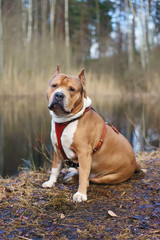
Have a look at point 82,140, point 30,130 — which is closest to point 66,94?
point 82,140

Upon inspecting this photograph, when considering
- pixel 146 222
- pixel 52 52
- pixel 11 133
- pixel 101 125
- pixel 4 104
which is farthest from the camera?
pixel 52 52

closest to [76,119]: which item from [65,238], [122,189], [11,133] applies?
[122,189]

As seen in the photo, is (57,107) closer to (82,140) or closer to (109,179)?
(82,140)

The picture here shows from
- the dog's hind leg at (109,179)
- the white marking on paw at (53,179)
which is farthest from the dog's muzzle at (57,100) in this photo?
the dog's hind leg at (109,179)

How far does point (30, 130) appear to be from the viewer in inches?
281

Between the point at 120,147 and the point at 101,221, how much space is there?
950 millimetres

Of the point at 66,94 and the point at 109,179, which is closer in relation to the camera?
the point at 66,94

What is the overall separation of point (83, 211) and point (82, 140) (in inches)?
27.0

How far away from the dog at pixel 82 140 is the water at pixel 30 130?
1025 mm

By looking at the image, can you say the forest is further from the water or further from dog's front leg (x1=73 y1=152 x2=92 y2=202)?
dog's front leg (x1=73 y1=152 x2=92 y2=202)

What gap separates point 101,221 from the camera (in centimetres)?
201

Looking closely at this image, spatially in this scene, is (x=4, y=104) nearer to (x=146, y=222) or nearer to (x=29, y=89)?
(x=29, y=89)

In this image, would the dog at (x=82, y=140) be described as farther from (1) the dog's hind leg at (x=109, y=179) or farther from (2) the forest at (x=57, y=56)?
(2) the forest at (x=57, y=56)

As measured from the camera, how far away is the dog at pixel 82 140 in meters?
2.41
